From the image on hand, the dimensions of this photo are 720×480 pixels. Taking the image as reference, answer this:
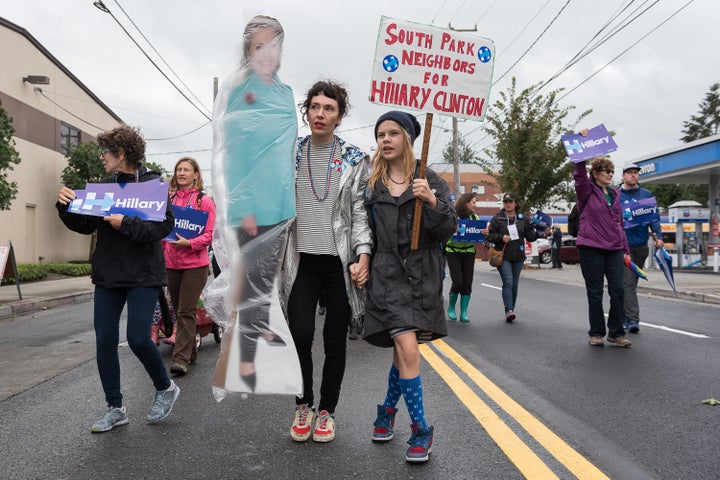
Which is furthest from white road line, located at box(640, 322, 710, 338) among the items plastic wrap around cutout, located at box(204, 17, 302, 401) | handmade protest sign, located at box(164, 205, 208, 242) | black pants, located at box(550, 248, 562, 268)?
black pants, located at box(550, 248, 562, 268)

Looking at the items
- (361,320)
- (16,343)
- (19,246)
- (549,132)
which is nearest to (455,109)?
(361,320)

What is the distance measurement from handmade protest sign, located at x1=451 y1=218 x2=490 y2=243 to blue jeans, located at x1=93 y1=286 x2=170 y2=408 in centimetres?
550

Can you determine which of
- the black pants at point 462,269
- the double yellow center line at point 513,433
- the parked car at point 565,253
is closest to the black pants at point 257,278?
the double yellow center line at point 513,433

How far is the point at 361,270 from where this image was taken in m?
3.29

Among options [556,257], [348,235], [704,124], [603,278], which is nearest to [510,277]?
[603,278]

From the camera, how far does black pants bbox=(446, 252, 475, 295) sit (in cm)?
869

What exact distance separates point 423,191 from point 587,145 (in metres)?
3.62

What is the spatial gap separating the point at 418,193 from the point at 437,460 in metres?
1.36

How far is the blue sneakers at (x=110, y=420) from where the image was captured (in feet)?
12.4

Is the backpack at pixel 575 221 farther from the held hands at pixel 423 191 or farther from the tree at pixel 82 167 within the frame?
the tree at pixel 82 167

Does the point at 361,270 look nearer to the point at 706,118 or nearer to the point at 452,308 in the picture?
the point at 452,308

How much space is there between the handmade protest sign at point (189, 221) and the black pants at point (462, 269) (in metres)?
4.17

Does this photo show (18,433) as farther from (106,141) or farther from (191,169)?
(191,169)

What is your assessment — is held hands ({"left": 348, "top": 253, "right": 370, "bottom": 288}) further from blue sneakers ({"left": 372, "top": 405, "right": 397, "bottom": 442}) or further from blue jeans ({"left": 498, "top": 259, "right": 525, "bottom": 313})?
blue jeans ({"left": 498, "top": 259, "right": 525, "bottom": 313})
